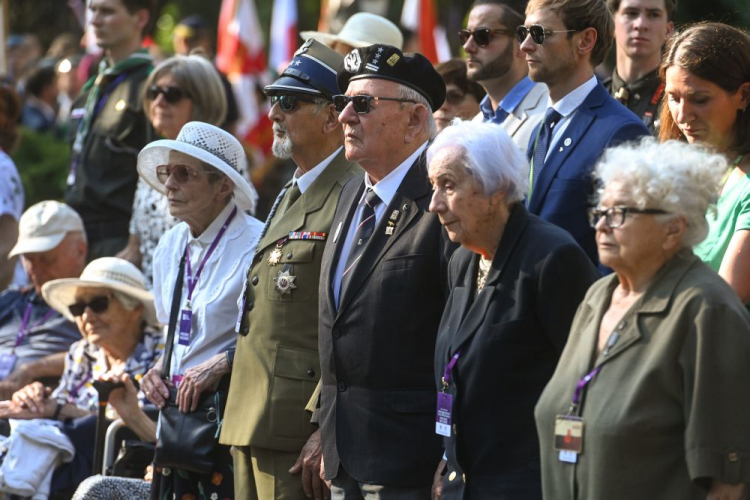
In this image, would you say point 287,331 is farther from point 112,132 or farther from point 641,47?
point 112,132

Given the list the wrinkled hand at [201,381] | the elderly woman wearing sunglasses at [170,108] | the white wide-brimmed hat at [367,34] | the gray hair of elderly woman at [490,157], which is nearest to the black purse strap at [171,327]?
the wrinkled hand at [201,381]

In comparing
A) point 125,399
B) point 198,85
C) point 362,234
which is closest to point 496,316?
point 362,234

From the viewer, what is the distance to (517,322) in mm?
4301

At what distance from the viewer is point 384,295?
4.88 meters

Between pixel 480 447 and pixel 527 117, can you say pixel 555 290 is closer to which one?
pixel 480 447

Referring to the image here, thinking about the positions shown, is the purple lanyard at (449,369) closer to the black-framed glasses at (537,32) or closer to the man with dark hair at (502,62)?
the black-framed glasses at (537,32)

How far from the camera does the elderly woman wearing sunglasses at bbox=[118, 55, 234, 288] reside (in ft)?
26.1

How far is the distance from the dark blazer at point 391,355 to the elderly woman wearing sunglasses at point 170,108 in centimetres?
315

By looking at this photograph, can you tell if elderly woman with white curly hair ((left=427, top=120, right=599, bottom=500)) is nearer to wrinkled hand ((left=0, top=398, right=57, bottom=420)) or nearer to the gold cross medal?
the gold cross medal

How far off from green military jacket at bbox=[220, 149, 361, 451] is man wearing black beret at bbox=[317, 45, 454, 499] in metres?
0.30

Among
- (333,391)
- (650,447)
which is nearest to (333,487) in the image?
(333,391)

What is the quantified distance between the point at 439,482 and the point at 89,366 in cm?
358

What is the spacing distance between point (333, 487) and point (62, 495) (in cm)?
278

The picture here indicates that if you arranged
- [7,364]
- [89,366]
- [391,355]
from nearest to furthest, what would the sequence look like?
1. [391,355]
2. [89,366]
3. [7,364]
